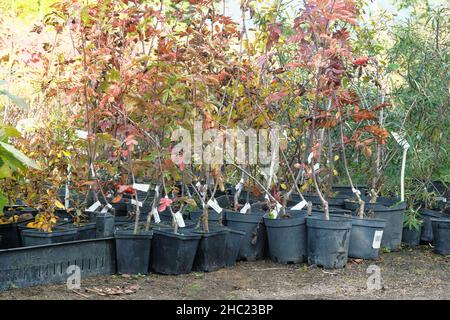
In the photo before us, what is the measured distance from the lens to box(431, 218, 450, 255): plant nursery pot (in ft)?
15.7

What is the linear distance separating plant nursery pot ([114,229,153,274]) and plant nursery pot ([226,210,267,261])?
0.75m

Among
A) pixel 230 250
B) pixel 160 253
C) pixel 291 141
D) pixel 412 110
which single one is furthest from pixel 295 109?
pixel 160 253

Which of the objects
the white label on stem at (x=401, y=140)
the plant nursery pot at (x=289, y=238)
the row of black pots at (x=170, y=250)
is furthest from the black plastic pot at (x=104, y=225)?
the white label on stem at (x=401, y=140)

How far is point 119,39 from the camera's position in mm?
4719

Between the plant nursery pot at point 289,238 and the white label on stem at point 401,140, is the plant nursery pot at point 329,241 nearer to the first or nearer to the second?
the plant nursery pot at point 289,238

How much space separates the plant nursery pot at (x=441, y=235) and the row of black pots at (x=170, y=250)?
154 centimetres

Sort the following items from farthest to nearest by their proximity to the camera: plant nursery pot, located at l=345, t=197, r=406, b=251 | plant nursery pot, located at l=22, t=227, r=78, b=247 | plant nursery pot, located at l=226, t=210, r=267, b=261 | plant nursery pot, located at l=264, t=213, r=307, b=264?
plant nursery pot, located at l=345, t=197, r=406, b=251
plant nursery pot, located at l=226, t=210, r=267, b=261
plant nursery pot, located at l=264, t=213, r=307, b=264
plant nursery pot, located at l=22, t=227, r=78, b=247

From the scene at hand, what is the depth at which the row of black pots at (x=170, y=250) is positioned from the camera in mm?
4035

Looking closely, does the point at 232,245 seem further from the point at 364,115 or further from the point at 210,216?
the point at 364,115

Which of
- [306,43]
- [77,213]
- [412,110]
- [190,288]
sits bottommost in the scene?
[190,288]

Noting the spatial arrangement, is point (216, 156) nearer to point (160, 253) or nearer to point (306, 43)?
point (160, 253)

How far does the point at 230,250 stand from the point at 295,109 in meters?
1.28

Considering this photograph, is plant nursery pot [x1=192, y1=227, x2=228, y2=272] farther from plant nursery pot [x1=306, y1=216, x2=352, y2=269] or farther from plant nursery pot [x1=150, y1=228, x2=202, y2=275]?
plant nursery pot [x1=306, y1=216, x2=352, y2=269]

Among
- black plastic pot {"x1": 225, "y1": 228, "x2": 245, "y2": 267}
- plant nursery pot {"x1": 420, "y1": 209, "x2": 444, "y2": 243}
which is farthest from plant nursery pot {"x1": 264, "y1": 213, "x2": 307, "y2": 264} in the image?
plant nursery pot {"x1": 420, "y1": 209, "x2": 444, "y2": 243}
